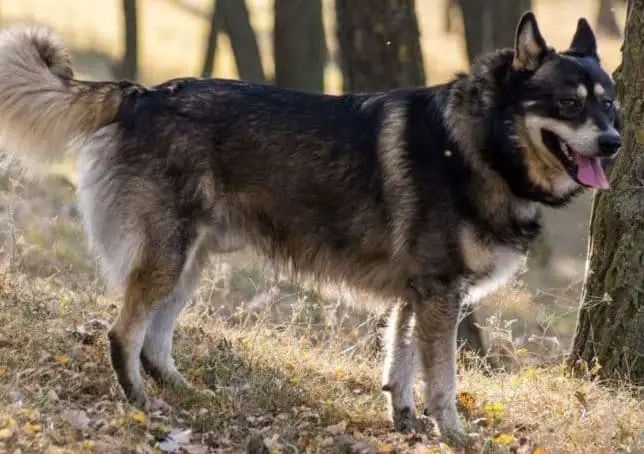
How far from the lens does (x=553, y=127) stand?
19.2ft

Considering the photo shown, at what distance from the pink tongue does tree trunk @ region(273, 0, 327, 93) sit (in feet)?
26.4

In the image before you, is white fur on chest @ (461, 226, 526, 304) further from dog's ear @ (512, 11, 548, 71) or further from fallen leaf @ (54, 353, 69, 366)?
fallen leaf @ (54, 353, 69, 366)

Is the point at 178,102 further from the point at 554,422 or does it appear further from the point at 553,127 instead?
the point at 554,422

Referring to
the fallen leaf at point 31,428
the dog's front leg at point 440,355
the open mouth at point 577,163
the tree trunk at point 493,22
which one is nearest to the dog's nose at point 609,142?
the open mouth at point 577,163

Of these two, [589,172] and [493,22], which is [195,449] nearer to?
[589,172]

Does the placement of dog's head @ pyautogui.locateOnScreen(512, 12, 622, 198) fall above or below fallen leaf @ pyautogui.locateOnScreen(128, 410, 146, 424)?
above

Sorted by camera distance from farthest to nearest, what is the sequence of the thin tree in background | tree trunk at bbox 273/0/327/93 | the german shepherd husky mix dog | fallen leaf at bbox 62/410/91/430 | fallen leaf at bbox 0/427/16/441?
the thin tree in background
tree trunk at bbox 273/0/327/93
the german shepherd husky mix dog
fallen leaf at bbox 62/410/91/430
fallen leaf at bbox 0/427/16/441

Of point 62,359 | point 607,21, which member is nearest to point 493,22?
point 62,359

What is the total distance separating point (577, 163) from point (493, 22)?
36.5 ft

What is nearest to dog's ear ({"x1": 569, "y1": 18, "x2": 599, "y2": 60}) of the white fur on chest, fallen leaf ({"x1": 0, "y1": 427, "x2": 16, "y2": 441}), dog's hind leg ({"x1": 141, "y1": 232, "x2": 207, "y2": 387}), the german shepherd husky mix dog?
the german shepherd husky mix dog

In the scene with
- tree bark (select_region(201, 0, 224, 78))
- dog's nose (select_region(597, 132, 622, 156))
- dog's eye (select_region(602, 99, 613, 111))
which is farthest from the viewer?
tree bark (select_region(201, 0, 224, 78))

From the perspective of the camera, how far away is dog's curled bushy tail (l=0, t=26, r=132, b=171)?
6188 mm

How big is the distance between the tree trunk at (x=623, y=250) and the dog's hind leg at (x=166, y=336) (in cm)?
263

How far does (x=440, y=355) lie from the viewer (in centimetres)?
616
